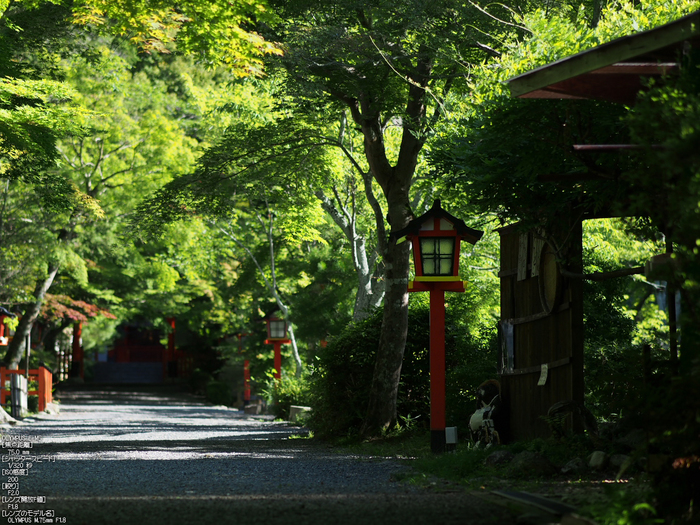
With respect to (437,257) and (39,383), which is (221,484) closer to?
(437,257)

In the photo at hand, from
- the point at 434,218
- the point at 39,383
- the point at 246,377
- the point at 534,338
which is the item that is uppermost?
the point at 434,218

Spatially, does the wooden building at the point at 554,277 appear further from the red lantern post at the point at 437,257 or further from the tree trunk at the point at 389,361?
the tree trunk at the point at 389,361

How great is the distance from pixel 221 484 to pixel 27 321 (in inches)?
777

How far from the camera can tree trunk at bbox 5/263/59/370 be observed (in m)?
Answer: 26.2

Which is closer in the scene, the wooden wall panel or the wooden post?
the wooden wall panel

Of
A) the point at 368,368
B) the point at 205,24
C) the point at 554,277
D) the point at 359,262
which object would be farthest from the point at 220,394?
the point at 554,277

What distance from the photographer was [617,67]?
20.4ft

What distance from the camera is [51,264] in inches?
1035

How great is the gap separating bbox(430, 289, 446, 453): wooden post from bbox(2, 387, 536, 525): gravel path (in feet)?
2.91

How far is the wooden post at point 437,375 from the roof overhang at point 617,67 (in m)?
5.06

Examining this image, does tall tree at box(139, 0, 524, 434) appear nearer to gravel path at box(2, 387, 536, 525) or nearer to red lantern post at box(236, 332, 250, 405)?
gravel path at box(2, 387, 536, 525)

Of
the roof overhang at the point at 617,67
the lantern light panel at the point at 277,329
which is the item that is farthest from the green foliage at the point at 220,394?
the roof overhang at the point at 617,67

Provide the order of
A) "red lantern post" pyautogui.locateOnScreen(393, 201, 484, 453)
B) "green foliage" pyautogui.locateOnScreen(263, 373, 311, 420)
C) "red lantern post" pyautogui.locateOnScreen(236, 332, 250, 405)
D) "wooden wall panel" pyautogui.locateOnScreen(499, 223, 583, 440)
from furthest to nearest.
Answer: "red lantern post" pyautogui.locateOnScreen(236, 332, 250, 405), "green foliage" pyautogui.locateOnScreen(263, 373, 311, 420), "red lantern post" pyautogui.locateOnScreen(393, 201, 484, 453), "wooden wall panel" pyautogui.locateOnScreen(499, 223, 583, 440)

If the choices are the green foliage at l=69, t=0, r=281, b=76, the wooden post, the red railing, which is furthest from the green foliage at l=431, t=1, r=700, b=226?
the red railing
